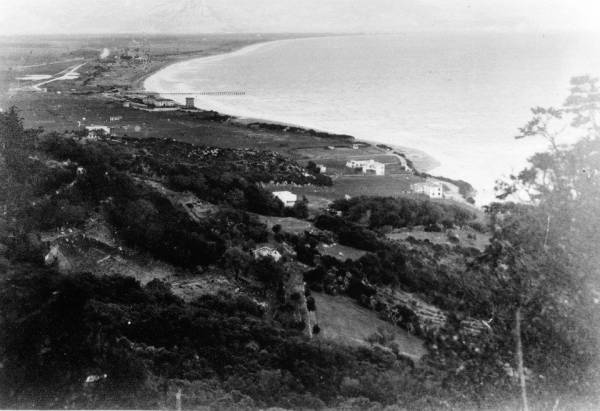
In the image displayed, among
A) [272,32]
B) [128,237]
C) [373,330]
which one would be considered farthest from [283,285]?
[272,32]

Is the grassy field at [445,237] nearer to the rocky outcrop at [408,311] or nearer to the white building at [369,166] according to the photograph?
the rocky outcrop at [408,311]

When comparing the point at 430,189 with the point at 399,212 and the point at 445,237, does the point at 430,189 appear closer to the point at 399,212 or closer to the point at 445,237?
the point at 399,212

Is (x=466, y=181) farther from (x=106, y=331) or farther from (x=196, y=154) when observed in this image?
(x=106, y=331)

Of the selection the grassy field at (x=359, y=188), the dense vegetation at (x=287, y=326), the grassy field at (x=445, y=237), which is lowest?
the grassy field at (x=445, y=237)

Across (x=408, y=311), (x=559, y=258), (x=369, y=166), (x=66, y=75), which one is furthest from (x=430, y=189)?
(x=66, y=75)

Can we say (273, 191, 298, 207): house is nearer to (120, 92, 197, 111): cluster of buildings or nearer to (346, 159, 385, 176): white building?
(346, 159, 385, 176): white building

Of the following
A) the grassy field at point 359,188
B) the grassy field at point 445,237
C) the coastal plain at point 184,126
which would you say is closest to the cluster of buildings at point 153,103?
the coastal plain at point 184,126

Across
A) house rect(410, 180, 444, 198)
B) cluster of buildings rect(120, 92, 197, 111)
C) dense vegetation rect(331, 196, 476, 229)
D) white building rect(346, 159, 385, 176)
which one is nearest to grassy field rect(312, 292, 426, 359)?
dense vegetation rect(331, 196, 476, 229)
